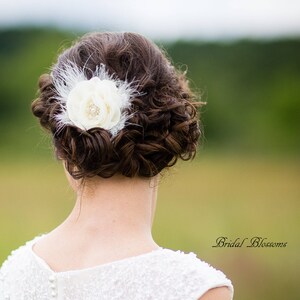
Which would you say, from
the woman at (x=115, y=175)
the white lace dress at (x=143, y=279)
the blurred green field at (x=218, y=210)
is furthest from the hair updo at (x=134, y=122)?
the blurred green field at (x=218, y=210)

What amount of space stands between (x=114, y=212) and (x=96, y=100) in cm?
28

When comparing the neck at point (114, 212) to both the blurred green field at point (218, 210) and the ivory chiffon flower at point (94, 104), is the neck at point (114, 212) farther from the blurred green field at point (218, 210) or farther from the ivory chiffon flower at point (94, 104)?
the blurred green field at point (218, 210)

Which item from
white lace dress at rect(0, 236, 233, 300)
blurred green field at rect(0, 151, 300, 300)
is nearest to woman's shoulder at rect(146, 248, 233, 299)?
white lace dress at rect(0, 236, 233, 300)

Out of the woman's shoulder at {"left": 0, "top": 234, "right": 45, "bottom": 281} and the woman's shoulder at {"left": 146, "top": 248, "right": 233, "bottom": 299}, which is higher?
the woman's shoulder at {"left": 146, "top": 248, "right": 233, "bottom": 299}

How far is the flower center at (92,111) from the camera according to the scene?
2016mm

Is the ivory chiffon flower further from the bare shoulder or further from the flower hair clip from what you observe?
the bare shoulder

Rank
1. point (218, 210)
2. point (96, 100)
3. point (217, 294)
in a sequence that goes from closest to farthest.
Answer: point (217, 294) → point (96, 100) → point (218, 210)

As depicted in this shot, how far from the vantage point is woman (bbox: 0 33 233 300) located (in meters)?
1.93

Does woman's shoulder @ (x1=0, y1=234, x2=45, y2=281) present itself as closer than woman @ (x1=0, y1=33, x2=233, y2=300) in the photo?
No

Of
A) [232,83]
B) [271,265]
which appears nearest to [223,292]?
[271,265]

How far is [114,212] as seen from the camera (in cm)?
195

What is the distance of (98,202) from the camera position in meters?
1.96

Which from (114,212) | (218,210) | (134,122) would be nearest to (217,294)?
(114,212)

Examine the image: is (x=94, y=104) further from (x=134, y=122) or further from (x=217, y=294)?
(x=217, y=294)
